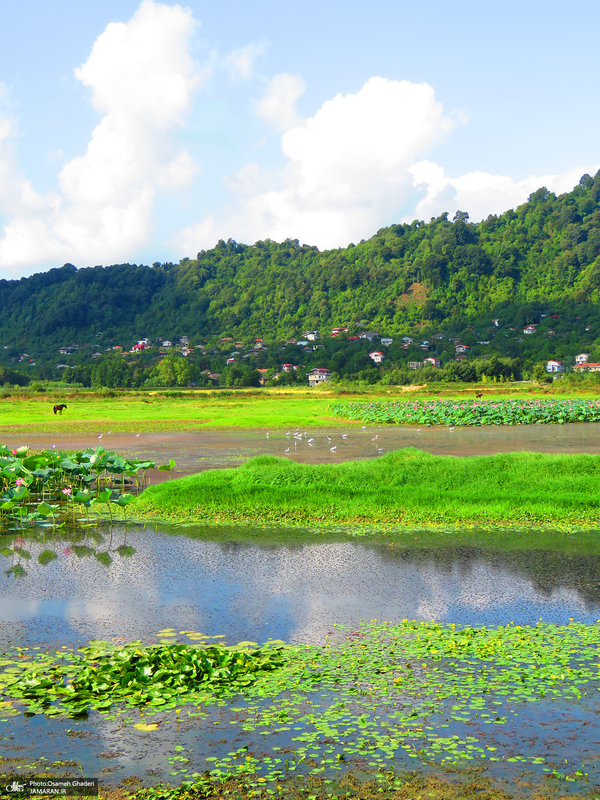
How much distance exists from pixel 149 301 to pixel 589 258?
4063 inches

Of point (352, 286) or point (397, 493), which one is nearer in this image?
point (397, 493)

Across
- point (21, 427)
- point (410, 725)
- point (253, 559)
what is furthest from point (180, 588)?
point (21, 427)

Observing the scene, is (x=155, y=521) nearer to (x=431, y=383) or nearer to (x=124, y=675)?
(x=124, y=675)

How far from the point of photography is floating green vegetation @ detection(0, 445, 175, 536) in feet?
46.3

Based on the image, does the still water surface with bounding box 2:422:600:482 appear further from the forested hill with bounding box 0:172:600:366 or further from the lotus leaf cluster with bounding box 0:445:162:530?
the forested hill with bounding box 0:172:600:366

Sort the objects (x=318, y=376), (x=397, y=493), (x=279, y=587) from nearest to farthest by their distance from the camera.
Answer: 1. (x=279, y=587)
2. (x=397, y=493)
3. (x=318, y=376)

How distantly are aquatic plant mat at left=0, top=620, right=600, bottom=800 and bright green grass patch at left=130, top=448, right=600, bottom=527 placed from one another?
576 cm

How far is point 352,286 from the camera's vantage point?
15962 centimetres

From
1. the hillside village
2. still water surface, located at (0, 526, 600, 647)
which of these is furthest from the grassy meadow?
still water surface, located at (0, 526, 600, 647)

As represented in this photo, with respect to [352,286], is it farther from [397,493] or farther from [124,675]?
[124,675]

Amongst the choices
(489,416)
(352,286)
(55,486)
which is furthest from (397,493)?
(352,286)

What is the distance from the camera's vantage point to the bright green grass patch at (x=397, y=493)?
1350 cm

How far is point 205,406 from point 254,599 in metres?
53.6

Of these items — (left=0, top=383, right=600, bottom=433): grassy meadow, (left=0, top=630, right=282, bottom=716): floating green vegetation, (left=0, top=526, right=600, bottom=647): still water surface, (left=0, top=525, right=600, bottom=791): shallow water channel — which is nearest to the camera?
(left=0, top=525, right=600, bottom=791): shallow water channel
